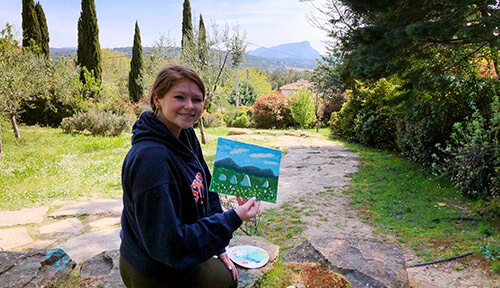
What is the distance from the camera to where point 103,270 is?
2713 millimetres

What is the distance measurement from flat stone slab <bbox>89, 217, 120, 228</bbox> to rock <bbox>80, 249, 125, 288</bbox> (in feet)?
5.81

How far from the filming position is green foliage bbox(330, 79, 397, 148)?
10609 mm

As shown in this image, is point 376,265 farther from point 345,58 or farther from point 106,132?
point 106,132

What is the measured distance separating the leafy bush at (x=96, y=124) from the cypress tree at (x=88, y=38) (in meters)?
7.86

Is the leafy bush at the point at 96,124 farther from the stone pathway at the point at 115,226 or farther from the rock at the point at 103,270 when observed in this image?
the rock at the point at 103,270

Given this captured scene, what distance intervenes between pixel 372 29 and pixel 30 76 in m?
10.2

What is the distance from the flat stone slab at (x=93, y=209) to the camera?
4914mm

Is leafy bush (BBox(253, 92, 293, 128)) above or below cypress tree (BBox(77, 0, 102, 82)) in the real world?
below

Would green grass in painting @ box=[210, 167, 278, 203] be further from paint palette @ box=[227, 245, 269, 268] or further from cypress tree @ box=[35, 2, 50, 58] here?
cypress tree @ box=[35, 2, 50, 58]

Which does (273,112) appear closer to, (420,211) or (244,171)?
(420,211)

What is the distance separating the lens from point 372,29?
20.4ft

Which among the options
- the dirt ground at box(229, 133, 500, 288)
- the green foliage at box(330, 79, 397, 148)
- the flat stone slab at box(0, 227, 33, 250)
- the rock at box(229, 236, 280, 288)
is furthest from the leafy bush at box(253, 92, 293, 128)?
the rock at box(229, 236, 280, 288)

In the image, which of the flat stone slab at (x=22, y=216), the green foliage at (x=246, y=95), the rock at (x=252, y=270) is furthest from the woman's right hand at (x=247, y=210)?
the green foliage at (x=246, y=95)

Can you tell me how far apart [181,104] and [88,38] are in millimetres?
21000
